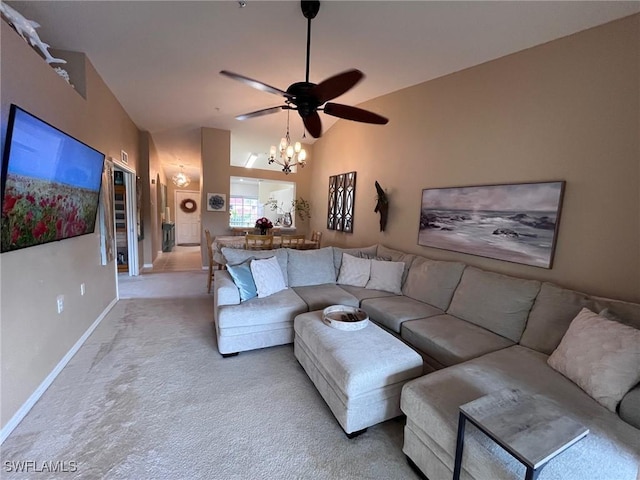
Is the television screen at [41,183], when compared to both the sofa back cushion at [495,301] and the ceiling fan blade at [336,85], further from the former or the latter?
the sofa back cushion at [495,301]

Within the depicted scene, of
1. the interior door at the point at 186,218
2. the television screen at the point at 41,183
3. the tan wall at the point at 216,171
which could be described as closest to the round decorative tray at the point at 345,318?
the television screen at the point at 41,183

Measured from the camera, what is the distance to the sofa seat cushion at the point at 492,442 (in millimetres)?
1104

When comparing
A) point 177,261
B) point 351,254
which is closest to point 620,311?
point 351,254

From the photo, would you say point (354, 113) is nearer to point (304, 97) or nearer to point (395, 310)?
point (304, 97)

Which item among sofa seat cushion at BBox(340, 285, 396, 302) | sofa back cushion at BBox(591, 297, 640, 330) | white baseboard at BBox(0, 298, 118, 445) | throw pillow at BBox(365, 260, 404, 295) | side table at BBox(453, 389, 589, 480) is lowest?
white baseboard at BBox(0, 298, 118, 445)

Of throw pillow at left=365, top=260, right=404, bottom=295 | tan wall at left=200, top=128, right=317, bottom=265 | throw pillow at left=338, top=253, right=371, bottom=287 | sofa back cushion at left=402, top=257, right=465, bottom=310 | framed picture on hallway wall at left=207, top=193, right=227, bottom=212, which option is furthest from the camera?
framed picture on hallway wall at left=207, top=193, right=227, bottom=212

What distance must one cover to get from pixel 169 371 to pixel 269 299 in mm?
1026

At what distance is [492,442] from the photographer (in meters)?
→ 1.18

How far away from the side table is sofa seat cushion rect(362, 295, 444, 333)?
123cm

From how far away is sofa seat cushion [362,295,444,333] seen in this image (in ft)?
8.33

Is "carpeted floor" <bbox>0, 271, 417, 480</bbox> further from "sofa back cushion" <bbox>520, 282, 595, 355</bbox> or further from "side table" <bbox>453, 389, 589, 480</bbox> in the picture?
"sofa back cushion" <bbox>520, 282, 595, 355</bbox>

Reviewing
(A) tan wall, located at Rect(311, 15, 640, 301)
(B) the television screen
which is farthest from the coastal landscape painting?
(B) the television screen

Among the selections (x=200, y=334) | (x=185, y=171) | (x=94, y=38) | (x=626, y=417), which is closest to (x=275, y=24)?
(x=94, y=38)

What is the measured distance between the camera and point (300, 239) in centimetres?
470
